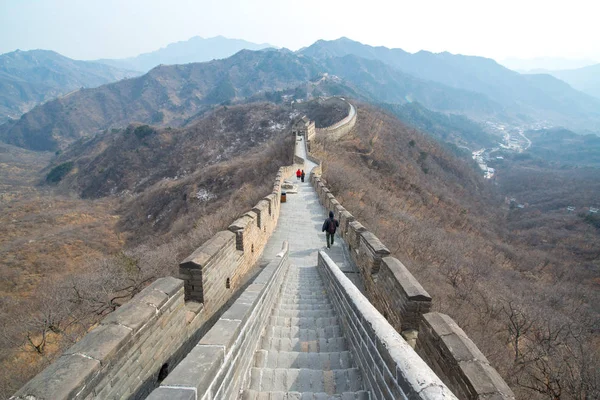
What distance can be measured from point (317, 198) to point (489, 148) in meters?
132

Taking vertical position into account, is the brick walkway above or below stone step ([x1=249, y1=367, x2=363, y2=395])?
below

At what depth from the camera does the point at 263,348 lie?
3.32m

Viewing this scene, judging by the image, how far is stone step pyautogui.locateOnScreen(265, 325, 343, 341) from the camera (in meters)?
3.70

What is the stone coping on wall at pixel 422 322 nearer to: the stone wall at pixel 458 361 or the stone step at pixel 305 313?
the stone wall at pixel 458 361

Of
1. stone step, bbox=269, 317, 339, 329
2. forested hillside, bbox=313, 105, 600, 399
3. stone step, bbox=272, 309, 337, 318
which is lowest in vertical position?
forested hillside, bbox=313, 105, 600, 399

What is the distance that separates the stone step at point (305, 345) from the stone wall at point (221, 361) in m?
0.21

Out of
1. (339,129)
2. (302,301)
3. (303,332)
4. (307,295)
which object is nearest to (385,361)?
(303,332)

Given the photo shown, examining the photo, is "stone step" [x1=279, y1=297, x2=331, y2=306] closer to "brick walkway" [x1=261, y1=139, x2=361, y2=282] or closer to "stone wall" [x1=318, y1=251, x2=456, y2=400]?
"brick walkway" [x1=261, y1=139, x2=361, y2=282]

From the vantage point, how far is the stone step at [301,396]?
2.39m

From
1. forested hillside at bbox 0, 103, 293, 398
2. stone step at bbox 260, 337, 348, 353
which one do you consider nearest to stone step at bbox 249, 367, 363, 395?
stone step at bbox 260, 337, 348, 353

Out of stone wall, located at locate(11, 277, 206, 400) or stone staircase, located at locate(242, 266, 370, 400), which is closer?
stone wall, located at locate(11, 277, 206, 400)

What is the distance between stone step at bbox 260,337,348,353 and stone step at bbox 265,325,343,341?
191 mm

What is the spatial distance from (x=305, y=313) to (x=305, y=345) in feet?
4.36

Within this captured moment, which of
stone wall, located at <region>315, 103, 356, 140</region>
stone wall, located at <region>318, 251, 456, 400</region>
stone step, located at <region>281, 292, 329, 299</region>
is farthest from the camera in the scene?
stone wall, located at <region>315, 103, 356, 140</region>
